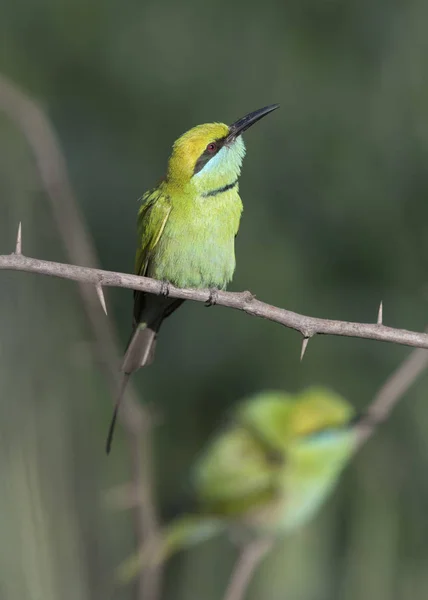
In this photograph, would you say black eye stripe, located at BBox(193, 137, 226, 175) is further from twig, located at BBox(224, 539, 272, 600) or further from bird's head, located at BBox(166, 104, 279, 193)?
twig, located at BBox(224, 539, 272, 600)

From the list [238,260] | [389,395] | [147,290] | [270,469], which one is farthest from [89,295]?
[238,260]

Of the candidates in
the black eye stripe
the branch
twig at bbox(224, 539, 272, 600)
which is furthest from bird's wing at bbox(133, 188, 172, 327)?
twig at bbox(224, 539, 272, 600)

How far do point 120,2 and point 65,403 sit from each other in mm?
2435

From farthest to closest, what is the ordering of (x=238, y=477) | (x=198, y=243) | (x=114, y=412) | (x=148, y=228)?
(x=148, y=228) < (x=198, y=243) < (x=114, y=412) < (x=238, y=477)

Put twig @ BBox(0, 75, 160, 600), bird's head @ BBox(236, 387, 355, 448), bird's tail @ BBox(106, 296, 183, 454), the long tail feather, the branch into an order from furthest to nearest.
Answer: bird's tail @ BBox(106, 296, 183, 454), the long tail feather, twig @ BBox(0, 75, 160, 600), bird's head @ BBox(236, 387, 355, 448), the branch

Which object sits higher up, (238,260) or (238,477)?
(238,260)

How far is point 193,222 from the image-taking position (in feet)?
8.60

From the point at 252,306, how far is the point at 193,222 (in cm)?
81

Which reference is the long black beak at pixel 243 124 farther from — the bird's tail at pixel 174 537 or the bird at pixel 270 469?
the bird's tail at pixel 174 537

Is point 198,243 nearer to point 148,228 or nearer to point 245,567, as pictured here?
point 148,228

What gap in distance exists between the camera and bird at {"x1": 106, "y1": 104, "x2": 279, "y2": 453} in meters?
2.61

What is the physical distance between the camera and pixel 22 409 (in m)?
2.09

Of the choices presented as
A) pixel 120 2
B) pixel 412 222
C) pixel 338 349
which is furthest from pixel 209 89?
pixel 338 349

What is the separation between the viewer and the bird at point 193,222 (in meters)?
2.61
